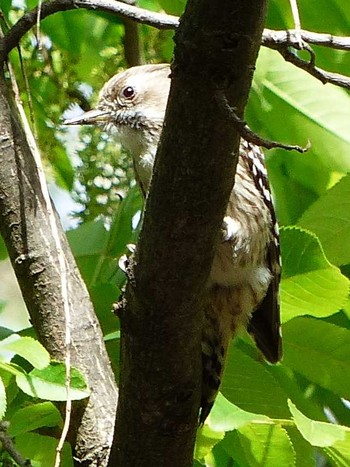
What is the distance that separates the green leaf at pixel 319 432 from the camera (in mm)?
1885

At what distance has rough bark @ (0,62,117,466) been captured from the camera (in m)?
2.12

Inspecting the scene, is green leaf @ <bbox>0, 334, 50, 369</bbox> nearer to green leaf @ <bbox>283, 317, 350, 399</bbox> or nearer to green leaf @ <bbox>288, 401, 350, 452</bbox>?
green leaf @ <bbox>288, 401, 350, 452</bbox>

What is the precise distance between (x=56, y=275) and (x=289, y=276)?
0.60 metres

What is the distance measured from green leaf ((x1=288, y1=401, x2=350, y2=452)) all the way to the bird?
460mm

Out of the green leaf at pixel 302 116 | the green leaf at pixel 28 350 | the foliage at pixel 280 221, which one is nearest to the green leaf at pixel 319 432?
the foliage at pixel 280 221

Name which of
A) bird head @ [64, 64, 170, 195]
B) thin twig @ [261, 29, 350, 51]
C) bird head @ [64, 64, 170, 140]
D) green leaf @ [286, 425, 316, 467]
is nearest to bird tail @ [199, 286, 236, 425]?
green leaf @ [286, 425, 316, 467]

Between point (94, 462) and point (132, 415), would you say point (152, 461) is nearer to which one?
point (132, 415)

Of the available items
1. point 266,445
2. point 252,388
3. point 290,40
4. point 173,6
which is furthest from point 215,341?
point 290,40

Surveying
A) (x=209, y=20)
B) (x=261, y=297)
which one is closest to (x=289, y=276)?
(x=261, y=297)

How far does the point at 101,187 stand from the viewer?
285cm

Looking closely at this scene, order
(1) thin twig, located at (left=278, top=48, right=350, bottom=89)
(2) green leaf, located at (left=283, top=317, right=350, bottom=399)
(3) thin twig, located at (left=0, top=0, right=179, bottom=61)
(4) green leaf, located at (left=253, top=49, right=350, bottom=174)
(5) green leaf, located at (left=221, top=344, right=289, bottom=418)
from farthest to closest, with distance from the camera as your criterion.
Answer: (4) green leaf, located at (left=253, top=49, right=350, bottom=174)
(2) green leaf, located at (left=283, top=317, right=350, bottom=399)
(5) green leaf, located at (left=221, top=344, right=289, bottom=418)
(3) thin twig, located at (left=0, top=0, right=179, bottom=61)
(1) thin twig, located at (left=278, top=48, right=350, bottom=89)

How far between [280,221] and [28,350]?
4.00 ft

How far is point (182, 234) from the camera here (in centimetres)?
154

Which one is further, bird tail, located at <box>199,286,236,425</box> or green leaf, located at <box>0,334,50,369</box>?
bird tail, located at <box>199,286,236,425</box>
